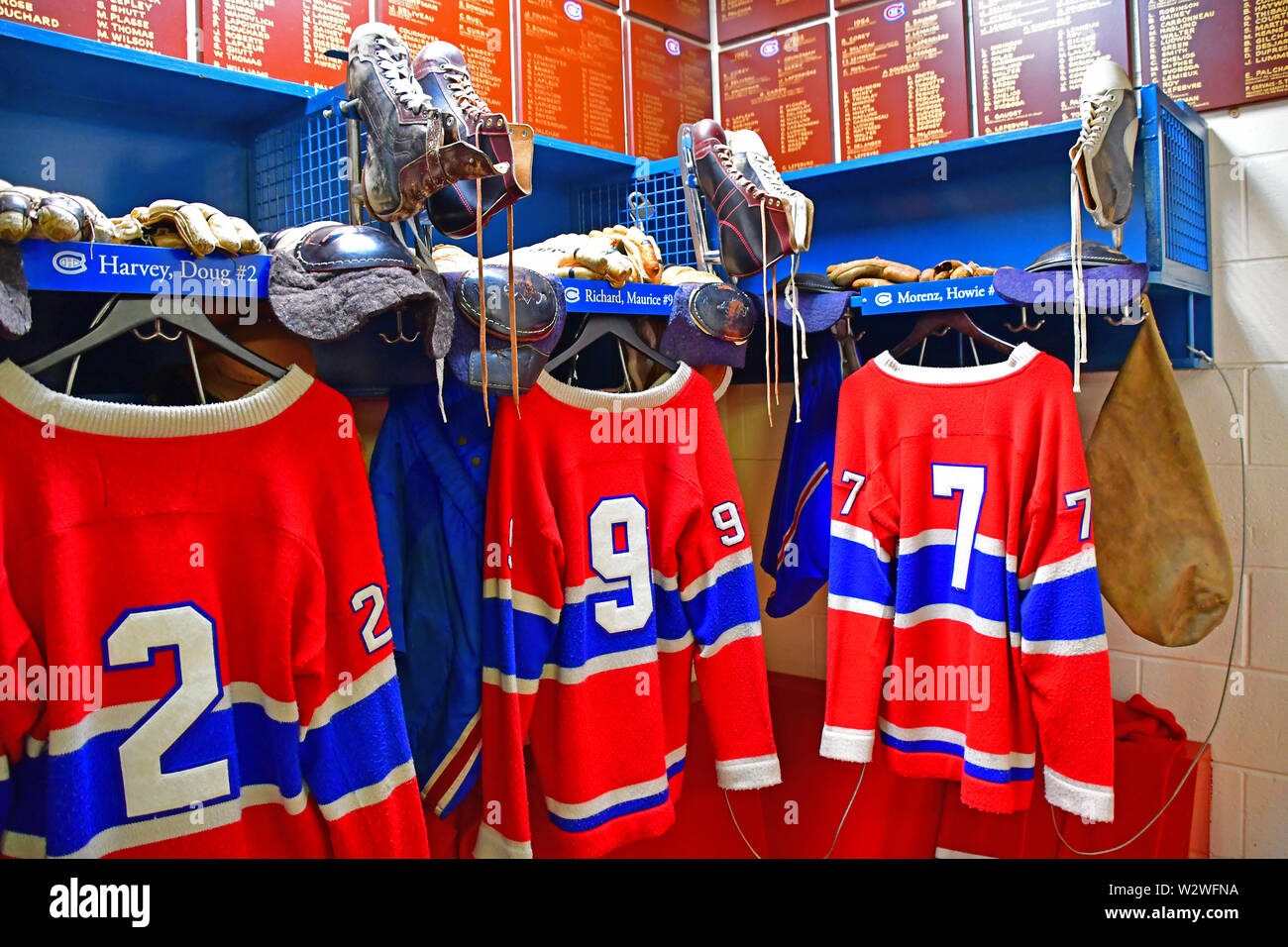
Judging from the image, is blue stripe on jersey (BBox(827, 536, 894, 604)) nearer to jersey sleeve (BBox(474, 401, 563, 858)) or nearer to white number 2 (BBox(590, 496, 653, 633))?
white number 2 (BBox(590, 496, 653, 633))

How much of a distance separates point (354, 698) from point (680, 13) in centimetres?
233

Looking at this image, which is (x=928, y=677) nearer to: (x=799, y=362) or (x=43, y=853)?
(x=799, y=362)

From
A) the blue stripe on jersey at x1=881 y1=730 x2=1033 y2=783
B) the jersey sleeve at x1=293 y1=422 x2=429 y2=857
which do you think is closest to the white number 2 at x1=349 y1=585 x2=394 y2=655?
the jersey sleeve at x1=293 y1=422 x2=429 y2=857

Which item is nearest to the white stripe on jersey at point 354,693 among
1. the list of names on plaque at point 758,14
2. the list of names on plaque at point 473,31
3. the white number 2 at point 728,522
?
the white number 2 at point 728,522

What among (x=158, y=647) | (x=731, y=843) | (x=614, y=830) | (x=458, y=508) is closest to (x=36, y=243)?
(x=158, y=647)

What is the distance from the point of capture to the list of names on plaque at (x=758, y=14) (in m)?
2.82

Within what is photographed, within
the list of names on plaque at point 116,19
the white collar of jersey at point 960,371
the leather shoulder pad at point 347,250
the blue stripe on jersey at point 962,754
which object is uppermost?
the list of names on plaque at point 116,19

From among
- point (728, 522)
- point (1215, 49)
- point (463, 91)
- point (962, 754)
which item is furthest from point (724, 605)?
point (1215, 49)

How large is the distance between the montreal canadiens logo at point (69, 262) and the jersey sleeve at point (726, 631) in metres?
1.05

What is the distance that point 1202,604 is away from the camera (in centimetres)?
191

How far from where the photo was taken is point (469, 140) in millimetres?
1396

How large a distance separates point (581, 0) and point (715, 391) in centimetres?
135

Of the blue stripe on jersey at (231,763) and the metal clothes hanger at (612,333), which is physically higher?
the metal clothes hanger at (612,333)

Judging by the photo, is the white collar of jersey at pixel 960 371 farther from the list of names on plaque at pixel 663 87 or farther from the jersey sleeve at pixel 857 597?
the list of names on plaque at pixel 663 87
